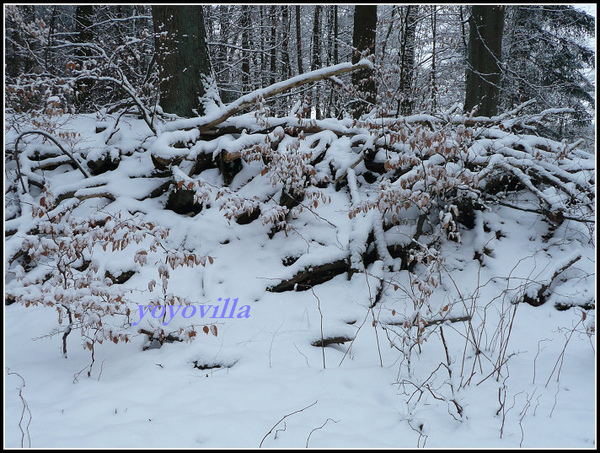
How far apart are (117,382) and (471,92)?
747 cm

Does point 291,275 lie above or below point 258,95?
below

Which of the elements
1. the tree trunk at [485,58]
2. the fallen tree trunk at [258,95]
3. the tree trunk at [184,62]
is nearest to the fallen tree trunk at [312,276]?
the fallen tree trunk at [258,95]

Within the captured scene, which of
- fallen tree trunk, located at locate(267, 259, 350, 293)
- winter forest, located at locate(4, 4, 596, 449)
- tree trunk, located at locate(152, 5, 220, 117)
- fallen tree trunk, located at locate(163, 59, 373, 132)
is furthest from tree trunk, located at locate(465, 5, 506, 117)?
tree trunk, located at locate(152, 5, 220, 117)

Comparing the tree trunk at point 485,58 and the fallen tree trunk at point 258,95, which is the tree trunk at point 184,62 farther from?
the tree trunk at point 485,58

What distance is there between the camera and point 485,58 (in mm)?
7039

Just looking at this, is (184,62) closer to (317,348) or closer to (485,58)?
(317,348)

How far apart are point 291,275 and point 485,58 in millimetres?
5869

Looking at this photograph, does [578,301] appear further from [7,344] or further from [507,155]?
[7,344]

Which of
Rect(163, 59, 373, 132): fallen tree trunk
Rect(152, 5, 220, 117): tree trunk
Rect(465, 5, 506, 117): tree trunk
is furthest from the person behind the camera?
Rect(465, 5, 506, 117): tree trunk

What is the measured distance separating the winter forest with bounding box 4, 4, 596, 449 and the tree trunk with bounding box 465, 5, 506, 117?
0.14 ft

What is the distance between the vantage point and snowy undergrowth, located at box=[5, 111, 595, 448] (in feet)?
7.88

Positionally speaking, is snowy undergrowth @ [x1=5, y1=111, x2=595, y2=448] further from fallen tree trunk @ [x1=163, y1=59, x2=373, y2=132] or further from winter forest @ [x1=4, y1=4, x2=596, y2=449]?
fallen tree trunk @ [x1=163, y1=59, x2=373, y2=132]

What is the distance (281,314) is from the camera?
4070 millimetres

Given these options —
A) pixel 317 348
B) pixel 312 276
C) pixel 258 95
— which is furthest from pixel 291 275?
pixel 258 95
